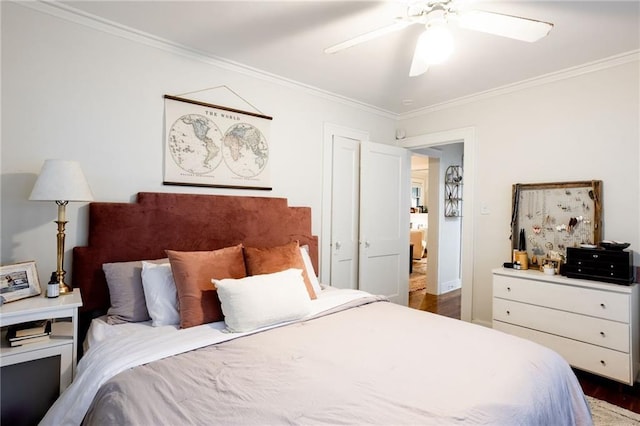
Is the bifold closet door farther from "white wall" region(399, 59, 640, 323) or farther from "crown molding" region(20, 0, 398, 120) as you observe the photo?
"white wall" region(399, 59, 640, 323)

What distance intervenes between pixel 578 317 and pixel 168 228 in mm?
3108

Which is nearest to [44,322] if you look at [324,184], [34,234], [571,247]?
[34,234]

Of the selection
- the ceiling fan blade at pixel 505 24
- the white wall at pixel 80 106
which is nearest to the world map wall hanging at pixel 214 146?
the white wall at pixel 80 106

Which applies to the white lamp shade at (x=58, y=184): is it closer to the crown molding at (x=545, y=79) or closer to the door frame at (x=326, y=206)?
the door frame at (x=326, y=206)

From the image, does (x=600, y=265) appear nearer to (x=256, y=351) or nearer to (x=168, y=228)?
(x=256, y=351)

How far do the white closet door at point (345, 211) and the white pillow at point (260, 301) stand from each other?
153 cm

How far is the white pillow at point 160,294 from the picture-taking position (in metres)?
1.92

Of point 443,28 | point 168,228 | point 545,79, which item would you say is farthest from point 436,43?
point 168,228

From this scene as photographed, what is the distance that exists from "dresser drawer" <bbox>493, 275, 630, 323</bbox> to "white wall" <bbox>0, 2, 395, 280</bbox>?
246 centimetres

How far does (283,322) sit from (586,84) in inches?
122

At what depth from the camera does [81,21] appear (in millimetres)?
2115

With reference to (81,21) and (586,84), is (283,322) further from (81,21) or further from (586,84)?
(586,84)

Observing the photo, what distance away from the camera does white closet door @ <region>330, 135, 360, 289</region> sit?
3521 mm

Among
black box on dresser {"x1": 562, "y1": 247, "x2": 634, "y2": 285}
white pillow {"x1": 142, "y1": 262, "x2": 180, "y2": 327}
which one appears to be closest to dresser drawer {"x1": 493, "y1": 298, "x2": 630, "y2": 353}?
black box on dresser {"x1": 562, "y1": 247, "x2": 634, "y2": 285}
